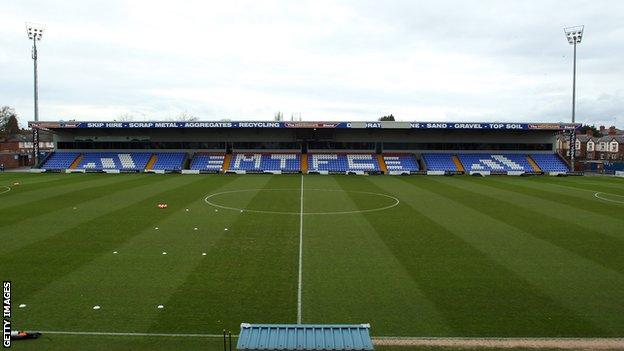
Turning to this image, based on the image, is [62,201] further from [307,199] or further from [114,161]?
[114,161]

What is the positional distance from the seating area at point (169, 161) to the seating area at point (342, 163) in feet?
47.4

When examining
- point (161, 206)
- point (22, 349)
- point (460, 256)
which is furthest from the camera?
point (161, 206)

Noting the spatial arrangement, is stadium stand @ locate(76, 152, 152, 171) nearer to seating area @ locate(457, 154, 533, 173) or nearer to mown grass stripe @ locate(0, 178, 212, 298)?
mown grass stripe @ locate(0, 178, 212, 298)

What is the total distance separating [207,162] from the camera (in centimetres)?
5378

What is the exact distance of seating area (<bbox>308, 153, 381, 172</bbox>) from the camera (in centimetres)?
5197


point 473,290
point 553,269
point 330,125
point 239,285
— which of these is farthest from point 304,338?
point 330,125

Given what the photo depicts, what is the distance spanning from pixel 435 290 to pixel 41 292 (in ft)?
30.2

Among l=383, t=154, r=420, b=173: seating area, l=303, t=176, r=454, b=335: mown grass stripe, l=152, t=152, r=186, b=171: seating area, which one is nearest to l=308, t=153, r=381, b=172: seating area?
l=383, t=154, r=420, b=173: seating area

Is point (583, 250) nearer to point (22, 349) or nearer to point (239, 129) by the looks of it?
point (22, 349)

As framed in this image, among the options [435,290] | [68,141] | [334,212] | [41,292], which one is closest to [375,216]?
[334,212]

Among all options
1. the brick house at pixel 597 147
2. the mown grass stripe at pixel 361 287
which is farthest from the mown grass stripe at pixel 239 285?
the brick house at pixel 597 147

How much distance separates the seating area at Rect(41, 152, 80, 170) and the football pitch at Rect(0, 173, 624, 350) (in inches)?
1127

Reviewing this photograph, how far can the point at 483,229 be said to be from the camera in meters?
18.9

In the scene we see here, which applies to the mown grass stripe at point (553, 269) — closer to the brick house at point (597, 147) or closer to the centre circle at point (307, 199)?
the centre circle at point (307, 199)
